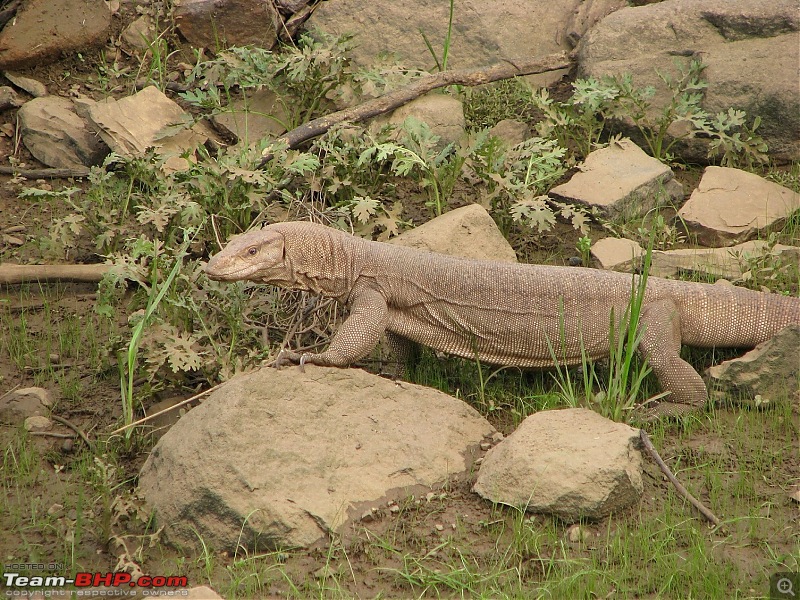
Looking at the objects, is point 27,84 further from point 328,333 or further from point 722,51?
point 722,51

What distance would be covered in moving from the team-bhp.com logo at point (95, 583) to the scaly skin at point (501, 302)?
7.06ft

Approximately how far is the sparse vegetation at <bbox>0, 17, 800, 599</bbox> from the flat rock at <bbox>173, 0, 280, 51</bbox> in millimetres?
499

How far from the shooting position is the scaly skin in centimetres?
622

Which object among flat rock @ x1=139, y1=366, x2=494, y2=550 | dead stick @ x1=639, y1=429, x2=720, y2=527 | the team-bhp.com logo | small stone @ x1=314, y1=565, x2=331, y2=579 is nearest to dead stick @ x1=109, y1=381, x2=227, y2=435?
flat rock @ x1=139, y1=366, x2=494, y2=550

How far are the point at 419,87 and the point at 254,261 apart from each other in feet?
12.5

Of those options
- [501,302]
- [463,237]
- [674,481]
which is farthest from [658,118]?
[674,481]

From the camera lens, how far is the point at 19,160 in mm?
9281

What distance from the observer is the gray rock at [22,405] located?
6.32 meters

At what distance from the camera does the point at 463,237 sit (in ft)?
23.6

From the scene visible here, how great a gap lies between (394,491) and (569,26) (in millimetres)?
7170

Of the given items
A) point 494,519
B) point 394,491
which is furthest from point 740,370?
point 394,491

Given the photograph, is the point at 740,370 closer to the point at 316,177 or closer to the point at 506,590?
the point at 506,590

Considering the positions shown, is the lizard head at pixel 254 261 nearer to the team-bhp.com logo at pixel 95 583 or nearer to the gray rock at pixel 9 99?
the team-bhp.com logo at pixel 95 583

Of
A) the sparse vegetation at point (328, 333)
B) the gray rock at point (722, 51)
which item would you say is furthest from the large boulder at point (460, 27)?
the gray rock at point (722, 51)
